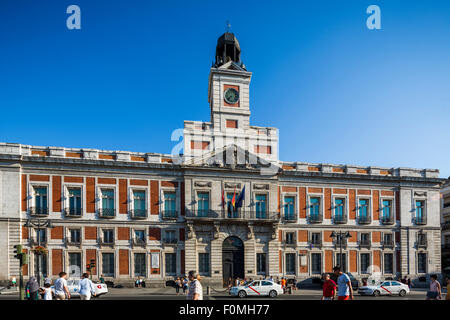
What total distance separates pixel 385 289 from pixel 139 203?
23256mm

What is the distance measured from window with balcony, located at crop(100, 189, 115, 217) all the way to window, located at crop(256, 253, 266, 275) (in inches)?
594

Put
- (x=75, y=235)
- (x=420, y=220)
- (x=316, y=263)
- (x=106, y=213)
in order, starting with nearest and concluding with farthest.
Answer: (x=75, y=235)
(x=106, y=213)
(x=316, y=263)
(x=420, y=220)

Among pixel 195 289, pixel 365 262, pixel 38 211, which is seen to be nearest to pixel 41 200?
pixel 38 211

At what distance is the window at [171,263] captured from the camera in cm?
3888

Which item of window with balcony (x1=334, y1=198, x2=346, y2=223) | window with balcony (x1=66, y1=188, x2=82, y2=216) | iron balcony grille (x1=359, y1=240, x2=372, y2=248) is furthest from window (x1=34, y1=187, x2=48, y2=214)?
iron balcony grille (x1=359, y1=240, x2=372, y2=248)

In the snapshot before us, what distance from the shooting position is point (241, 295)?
28.7m

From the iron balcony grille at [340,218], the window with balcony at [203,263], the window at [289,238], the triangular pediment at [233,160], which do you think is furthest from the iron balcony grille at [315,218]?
the window with balcony at [203,263]

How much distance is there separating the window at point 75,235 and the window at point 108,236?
88.1 inches

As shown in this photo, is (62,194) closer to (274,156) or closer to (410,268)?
(274,156)

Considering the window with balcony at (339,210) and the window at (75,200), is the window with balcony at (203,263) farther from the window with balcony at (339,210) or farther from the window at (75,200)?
the window with balcony at (339,210)

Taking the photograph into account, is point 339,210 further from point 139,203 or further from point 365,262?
point 139,203

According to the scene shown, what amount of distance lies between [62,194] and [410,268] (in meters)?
37.4

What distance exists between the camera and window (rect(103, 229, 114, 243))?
124ft

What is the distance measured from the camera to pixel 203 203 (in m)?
40.1
